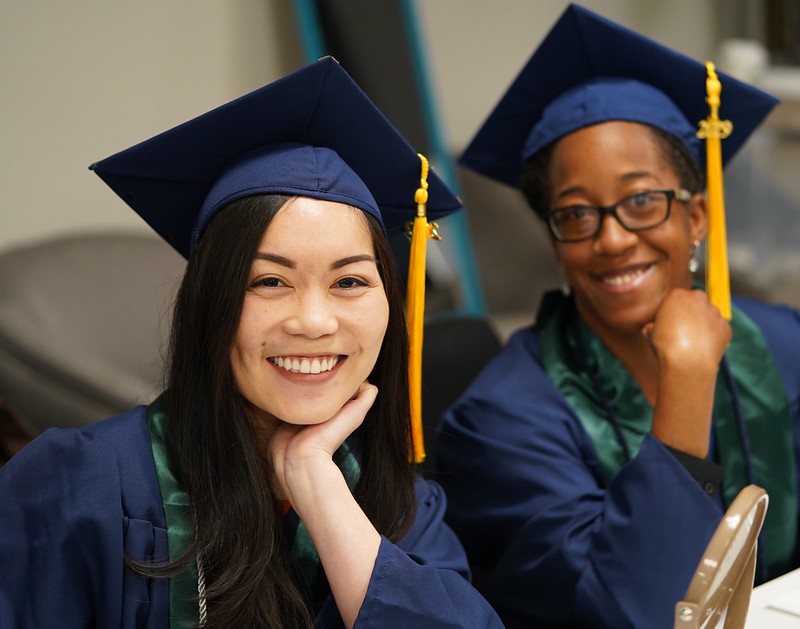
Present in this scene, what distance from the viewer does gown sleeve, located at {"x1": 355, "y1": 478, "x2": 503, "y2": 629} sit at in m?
1.19

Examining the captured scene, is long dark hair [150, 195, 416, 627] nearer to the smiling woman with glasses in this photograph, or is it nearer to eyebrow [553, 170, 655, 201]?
the smiling woman with glasses

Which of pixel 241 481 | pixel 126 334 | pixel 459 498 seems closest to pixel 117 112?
pixel 126 334

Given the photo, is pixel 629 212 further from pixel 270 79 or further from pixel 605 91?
pixel 270 79

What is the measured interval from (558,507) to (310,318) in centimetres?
60

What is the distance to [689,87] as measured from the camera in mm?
1797

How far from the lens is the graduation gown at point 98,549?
116 cm

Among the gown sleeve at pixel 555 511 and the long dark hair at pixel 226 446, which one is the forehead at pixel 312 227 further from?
the gown sleeve at pixel 555 511

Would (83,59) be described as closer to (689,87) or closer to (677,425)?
(689,87)

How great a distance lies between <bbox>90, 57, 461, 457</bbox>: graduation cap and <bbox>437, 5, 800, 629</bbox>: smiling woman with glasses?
0.47 m

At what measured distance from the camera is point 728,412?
1.83 metres

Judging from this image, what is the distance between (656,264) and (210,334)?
825mm

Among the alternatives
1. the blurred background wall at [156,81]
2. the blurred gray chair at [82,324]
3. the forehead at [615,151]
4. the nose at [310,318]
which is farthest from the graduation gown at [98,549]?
the blurred background wall at [156,81]

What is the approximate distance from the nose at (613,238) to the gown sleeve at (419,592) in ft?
1.87

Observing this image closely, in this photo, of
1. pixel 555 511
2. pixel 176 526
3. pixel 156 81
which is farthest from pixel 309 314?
pixel 156 81
